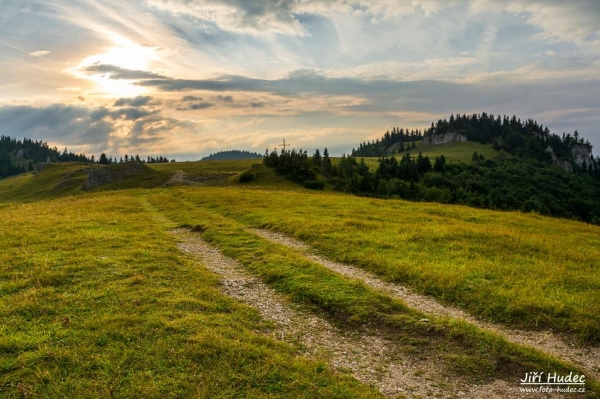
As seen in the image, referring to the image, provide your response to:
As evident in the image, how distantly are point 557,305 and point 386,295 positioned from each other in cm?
603

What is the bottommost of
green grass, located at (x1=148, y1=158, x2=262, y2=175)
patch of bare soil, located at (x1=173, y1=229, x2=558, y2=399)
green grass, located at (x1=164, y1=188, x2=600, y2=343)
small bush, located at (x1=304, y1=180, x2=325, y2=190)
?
patch of bare soil, located at (x1=173, y1=229, x2=558, y2=399)

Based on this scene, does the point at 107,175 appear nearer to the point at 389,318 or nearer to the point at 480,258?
the point at 480,258

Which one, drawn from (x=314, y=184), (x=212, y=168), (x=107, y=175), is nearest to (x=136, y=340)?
(x=314, y=184)

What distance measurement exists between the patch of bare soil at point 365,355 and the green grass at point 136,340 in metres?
0.58

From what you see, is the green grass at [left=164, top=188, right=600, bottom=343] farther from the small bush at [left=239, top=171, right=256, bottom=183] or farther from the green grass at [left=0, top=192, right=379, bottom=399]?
the small bush at [left=239, top=171, right=256, bottom=183]

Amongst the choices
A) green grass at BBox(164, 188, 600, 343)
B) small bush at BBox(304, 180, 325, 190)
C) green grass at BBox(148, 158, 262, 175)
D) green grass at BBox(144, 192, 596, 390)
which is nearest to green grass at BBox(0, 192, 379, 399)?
green grass at BBox(144, 192, 596, 390)

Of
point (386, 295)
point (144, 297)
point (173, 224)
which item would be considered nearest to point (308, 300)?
point (386, 295)

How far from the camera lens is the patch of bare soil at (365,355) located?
8.84 metres

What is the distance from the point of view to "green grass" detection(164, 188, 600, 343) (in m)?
13.2

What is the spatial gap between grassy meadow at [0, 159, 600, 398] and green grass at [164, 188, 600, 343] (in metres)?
0.08

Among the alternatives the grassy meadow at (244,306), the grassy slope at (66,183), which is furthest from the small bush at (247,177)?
the grassy meadow at (244,306)

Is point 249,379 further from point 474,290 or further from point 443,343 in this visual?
point 474,290

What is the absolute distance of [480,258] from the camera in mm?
19578

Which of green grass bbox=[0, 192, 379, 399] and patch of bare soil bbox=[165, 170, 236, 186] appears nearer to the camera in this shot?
green grass bbox=[0, 192, 379, 399]
